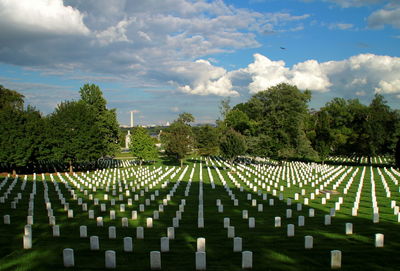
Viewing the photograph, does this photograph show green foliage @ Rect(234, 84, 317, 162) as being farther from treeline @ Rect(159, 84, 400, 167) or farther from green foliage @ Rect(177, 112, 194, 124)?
green foliage @ Rect(177, 112, 194, 124)

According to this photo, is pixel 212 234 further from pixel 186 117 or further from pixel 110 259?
pixel 186 117

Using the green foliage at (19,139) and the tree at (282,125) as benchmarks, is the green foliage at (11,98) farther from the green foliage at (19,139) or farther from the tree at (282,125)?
the tree at (282,125)

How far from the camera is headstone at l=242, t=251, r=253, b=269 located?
8.20 metres

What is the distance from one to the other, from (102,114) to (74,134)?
8991mm

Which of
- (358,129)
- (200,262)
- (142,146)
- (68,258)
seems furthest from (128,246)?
(358,129)

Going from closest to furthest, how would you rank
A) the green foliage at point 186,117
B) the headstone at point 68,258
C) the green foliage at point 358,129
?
the headstone at point 68,258 → the green foliage at point 358,129 → the green foliage at point 186,117

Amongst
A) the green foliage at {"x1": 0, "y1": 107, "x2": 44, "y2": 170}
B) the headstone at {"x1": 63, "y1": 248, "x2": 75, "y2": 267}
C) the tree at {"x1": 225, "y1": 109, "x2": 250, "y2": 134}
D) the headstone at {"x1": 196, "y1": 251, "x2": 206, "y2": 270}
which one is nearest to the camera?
the headstone at {"x1": 196, "y1": 251, "x2": 206, "y2": 270}

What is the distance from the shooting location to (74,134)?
135ft

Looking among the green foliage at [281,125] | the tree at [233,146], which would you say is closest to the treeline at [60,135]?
the tree at [233,146]

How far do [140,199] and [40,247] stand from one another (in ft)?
36.9

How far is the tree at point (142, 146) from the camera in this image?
5434 centimetres

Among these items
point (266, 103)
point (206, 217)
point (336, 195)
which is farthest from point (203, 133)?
point (206, 217)

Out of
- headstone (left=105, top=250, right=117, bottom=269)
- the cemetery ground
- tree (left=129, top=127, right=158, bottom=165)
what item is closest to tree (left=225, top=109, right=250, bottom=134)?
tree (left=129, top=127, right=158, bottom=165)

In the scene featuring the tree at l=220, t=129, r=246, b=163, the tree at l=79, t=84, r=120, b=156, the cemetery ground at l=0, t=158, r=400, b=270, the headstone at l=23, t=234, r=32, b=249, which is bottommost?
the cemetery ground at l=0, t=158, r=400, b=270
